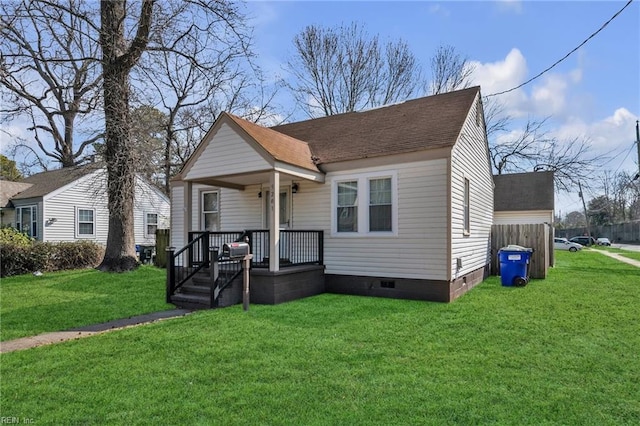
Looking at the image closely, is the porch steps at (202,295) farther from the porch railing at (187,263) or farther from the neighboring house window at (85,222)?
the neighboring house window at (85,222)

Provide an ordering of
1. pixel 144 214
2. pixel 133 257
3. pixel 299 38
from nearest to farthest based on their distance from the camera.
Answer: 1. pixel 133 257
2. pixel 144 214
3. pixel 299 38

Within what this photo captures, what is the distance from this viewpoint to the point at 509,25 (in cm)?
1023

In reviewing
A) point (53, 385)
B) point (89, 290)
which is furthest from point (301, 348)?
point (89, 290)

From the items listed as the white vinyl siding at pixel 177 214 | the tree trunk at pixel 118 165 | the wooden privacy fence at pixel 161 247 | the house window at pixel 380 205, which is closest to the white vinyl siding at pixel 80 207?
the wooden privacy fence at pixel 161 247

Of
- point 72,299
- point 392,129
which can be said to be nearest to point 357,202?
point 392,129

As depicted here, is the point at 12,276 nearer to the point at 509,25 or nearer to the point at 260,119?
the point at 260,119

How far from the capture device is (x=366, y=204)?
9281 millimetres

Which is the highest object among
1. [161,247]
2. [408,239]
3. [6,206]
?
[6,206]

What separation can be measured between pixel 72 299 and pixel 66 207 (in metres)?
14.3

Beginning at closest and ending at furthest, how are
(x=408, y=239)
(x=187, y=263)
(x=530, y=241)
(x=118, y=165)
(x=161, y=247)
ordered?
1. (x=408, y=239)
2. (x=187, y=263)
3. (x=530, y=241)
4. (x=118, y=165)
5. (x=161, y=247)

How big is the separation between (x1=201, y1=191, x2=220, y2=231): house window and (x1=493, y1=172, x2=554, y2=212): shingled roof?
1721 cm

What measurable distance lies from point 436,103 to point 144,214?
1970 cm

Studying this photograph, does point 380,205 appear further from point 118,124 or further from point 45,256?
point 45,256

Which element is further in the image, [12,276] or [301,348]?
[12,276]
